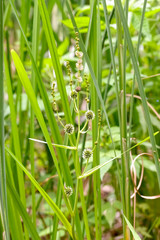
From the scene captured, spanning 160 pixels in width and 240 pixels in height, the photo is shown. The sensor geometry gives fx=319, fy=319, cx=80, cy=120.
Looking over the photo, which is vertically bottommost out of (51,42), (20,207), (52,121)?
(20,207)

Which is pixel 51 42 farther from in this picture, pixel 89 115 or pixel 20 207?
pixel 20 207

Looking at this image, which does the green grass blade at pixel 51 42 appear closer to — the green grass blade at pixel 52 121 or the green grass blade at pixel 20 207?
the green grass blade at pixel 52 121

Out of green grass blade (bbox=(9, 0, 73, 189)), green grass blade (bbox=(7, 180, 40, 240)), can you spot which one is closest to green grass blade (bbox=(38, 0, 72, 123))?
green grass blade (bbox=(9, 0, 73, 189))

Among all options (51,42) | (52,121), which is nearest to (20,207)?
(52,121)

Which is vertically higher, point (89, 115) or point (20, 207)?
point (89, 115)

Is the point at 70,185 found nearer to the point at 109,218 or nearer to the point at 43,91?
the point at 43,91


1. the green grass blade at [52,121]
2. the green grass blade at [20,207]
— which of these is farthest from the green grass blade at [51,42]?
the green grass blade at [20,207]

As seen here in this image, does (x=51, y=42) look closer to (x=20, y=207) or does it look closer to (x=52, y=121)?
(x=52, y=121)

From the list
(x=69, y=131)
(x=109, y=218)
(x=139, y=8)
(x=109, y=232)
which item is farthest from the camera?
(x=109, y=232)

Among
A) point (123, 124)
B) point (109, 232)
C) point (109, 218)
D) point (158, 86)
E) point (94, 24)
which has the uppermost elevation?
point (94, 24)

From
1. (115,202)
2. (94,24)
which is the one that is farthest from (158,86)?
(94,24)

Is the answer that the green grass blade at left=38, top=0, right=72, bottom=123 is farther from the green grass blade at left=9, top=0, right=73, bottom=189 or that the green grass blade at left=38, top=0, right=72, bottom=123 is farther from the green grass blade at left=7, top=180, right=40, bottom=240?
the green grass blade at left=7, top=180, right=40, bottom=240
